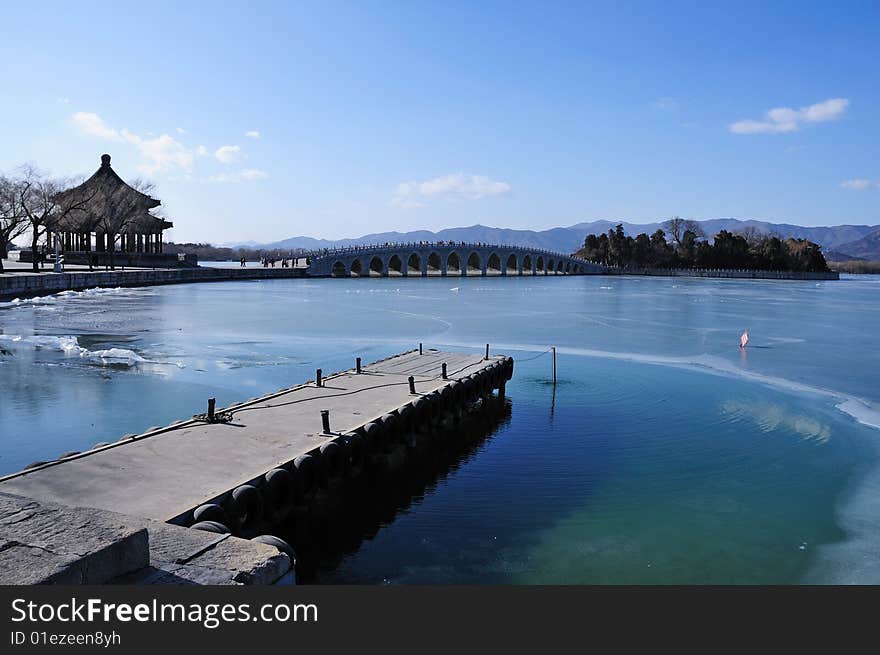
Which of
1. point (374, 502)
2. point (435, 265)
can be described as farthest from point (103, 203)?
point (435, 265)

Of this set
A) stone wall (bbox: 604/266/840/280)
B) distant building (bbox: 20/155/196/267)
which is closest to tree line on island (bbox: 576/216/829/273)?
stone wall (bbox: 604/266/840/280)

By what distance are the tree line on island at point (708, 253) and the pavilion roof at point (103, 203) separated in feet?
351

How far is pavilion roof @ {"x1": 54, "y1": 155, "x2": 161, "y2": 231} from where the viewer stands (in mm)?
66125

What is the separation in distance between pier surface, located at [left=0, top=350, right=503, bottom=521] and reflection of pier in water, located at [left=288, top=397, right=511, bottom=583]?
1.11 metres

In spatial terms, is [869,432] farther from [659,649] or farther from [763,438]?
[659,649]

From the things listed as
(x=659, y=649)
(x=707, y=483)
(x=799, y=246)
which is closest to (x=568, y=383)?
(x=707, y=483)

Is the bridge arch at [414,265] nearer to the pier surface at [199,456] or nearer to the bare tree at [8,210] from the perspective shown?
the bare tree at [8,210]

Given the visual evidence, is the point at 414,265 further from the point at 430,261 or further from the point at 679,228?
the point at 679,228

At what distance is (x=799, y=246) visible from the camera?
155000 millimetres

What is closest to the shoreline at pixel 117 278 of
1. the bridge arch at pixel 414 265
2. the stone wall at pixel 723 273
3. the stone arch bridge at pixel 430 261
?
the stone wall at pixel 723 273

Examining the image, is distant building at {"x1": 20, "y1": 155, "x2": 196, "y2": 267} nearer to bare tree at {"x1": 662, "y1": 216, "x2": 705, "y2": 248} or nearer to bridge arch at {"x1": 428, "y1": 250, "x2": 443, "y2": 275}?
bridge arch at {"x1": 428, "y1": 250, "x2": 443, "y2": 275}

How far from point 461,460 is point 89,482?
756 centimetres

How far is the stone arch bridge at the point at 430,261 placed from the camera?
4466 inches

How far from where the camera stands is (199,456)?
1039cm
